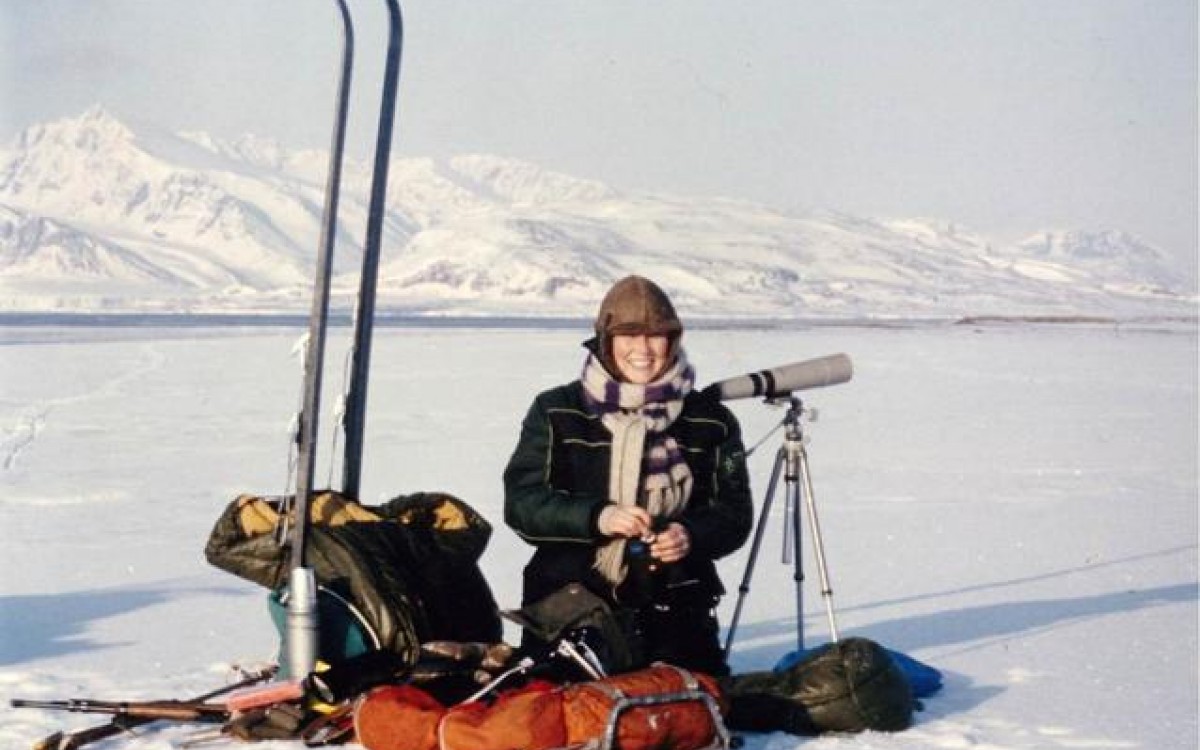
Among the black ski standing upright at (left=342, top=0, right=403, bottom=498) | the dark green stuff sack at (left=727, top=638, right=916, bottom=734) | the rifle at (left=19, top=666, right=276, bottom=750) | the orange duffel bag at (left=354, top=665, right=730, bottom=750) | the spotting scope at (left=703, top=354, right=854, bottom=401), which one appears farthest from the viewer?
the black ski standing upright at (left=342, top=0, right=403, bottom=498)

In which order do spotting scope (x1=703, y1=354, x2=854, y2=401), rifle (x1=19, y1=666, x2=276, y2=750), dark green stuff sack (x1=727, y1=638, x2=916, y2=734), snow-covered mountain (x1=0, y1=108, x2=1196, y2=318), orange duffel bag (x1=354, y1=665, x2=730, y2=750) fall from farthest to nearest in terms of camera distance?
snow-covered mountain (x1=0, y1=108, x2=1196, y2=318)
spotting scope (x1=703, y1=354, x2=854, y2=401)
dark green stuff sack (x1=727, y1=638, x2=916, y2=734)
rifle (x1=19, y1=666, x2=276, y2=750)
orange duffel bag (x1=354, y1=665, x2=730, y2=750)

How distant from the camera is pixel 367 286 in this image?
17.5 feet

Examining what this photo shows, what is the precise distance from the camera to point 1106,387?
67.7 feet

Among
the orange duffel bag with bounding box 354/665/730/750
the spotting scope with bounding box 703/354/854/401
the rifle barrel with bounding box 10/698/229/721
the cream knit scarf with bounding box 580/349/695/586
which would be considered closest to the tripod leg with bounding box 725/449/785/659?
the spotting scope with bounding box 703/354/854/401

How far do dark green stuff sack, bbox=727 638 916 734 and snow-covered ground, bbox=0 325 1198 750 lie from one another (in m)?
0.07

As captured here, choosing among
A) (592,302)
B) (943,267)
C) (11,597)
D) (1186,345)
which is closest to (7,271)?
(592,302)

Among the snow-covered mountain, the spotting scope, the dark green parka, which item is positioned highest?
the snow-covered mountain

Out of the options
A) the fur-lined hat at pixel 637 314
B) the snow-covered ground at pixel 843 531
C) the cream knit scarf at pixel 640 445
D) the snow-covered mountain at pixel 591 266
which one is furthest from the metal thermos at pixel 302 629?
the snow-covered mountain at pixel 591 266

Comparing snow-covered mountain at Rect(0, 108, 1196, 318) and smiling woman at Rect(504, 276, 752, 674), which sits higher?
snow-covered mountain at Rect(0, 108, 1196, 318)

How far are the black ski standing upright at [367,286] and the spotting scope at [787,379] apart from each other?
3.50 feet

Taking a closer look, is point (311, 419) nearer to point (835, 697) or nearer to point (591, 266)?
point (835, 697)

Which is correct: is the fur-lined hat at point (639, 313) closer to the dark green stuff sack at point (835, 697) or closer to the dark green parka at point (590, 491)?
the dark green parka at point (590, 491)

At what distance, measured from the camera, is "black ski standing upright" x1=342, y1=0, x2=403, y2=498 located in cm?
521

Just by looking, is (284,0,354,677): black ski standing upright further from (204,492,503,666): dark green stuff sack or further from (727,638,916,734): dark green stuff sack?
(727,638,916,734): dark green stuff sack
